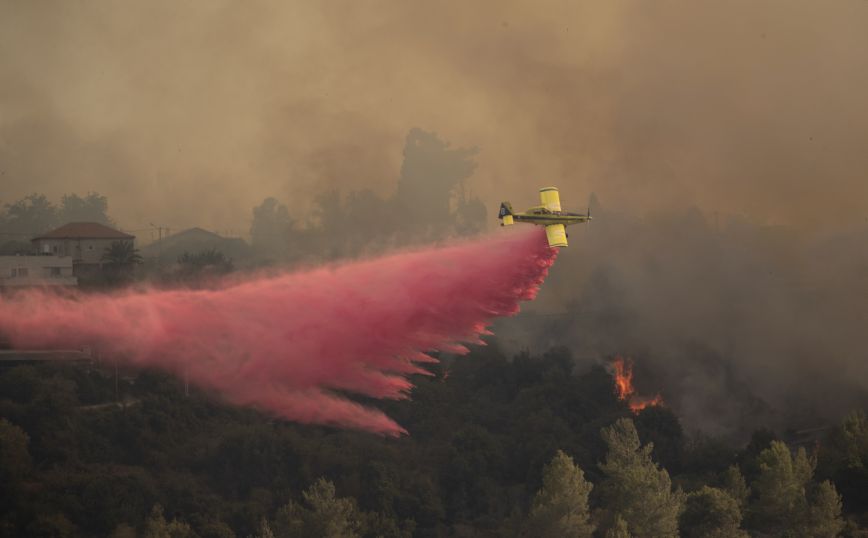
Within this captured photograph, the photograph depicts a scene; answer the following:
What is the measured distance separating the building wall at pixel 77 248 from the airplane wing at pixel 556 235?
66.8 m

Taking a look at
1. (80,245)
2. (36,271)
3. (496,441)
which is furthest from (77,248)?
(496,441)

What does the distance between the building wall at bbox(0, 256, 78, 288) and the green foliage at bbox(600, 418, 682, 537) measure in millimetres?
51649

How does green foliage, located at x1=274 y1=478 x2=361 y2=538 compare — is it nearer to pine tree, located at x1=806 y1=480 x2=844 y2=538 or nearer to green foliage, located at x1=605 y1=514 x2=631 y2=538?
green foliage, located at x1=605 y1=514 x2=631 y2=538

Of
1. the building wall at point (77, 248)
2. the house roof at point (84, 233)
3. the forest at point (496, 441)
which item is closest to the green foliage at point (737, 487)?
the forest at point (496, 441)

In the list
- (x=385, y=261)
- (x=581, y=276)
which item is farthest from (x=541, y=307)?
(x=385, y=261)

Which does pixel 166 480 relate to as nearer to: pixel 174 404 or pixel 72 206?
pixel 174 404

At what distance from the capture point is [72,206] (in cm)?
15112

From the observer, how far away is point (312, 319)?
7300cm

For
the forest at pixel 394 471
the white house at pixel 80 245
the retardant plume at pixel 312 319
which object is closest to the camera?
the retardant plume at pixel 312 319

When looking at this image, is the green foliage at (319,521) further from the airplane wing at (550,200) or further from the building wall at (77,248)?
the building wall at (77,248)

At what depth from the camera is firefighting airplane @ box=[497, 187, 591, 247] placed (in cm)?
6694

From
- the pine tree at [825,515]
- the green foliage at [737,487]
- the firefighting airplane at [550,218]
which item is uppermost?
the firefighting airplane at [550,218]

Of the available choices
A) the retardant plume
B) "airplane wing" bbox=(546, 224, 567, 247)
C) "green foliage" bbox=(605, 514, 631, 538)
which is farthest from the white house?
"green foliage" bbox=(605, 514, 631, 538)

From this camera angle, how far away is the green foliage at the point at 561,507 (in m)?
71.6
